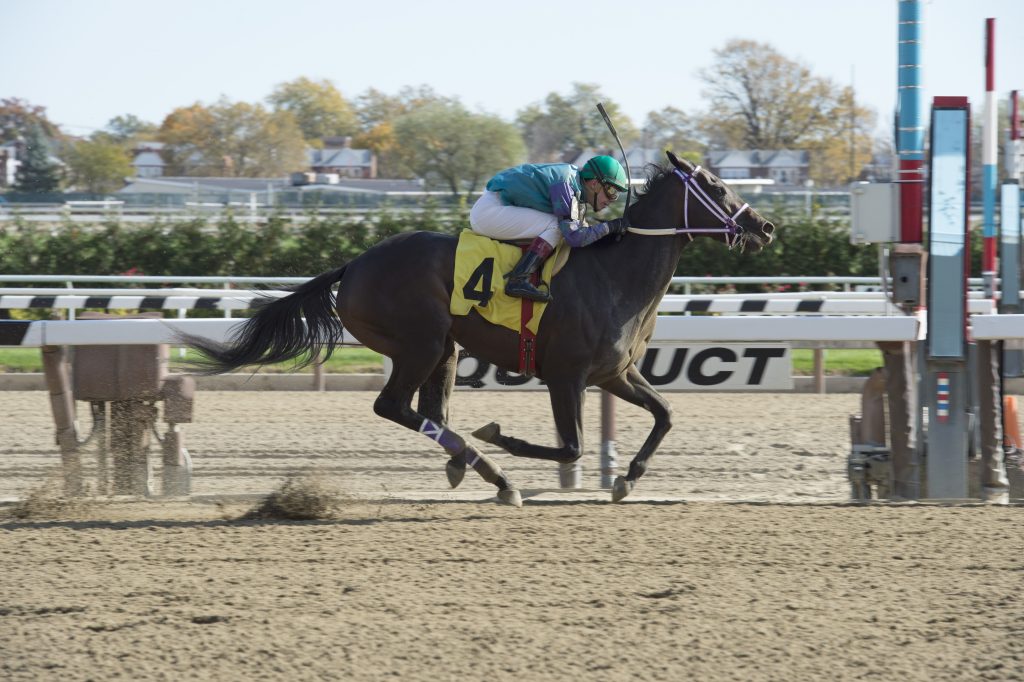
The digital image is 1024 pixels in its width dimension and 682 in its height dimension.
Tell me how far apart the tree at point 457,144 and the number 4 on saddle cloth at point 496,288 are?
3253 cm

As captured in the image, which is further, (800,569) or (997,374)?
(997,374)

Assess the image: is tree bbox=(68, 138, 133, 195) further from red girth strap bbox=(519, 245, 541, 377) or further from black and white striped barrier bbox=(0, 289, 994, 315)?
red girth strap bbox=(519, 245, 541, 377)

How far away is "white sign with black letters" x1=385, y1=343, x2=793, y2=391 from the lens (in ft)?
19.5

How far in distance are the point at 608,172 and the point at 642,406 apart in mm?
1080

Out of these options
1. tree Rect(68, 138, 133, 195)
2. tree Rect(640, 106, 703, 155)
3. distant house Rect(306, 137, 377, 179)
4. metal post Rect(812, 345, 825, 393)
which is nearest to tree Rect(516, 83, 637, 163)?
tree Rect(640, 106, 703, 155)

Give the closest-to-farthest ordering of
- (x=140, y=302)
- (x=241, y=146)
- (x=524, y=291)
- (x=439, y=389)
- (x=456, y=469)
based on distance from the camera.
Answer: (x=524, y=291) → (x=456, y=469) → (x=439, y=389) → (x=140, y=302) → (x=241, y=146)

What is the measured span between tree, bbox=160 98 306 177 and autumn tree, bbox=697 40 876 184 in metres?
22.6

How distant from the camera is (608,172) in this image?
17.5 feet

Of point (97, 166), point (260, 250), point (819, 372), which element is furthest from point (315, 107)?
point (819, 372)

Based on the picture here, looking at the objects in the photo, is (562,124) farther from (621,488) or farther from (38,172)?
(621,488)

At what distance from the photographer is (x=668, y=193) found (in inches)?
216

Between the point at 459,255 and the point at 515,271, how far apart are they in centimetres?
27

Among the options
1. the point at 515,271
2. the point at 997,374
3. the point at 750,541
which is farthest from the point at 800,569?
the point at 997,374

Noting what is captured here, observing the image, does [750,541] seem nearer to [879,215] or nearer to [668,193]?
[668,193]
